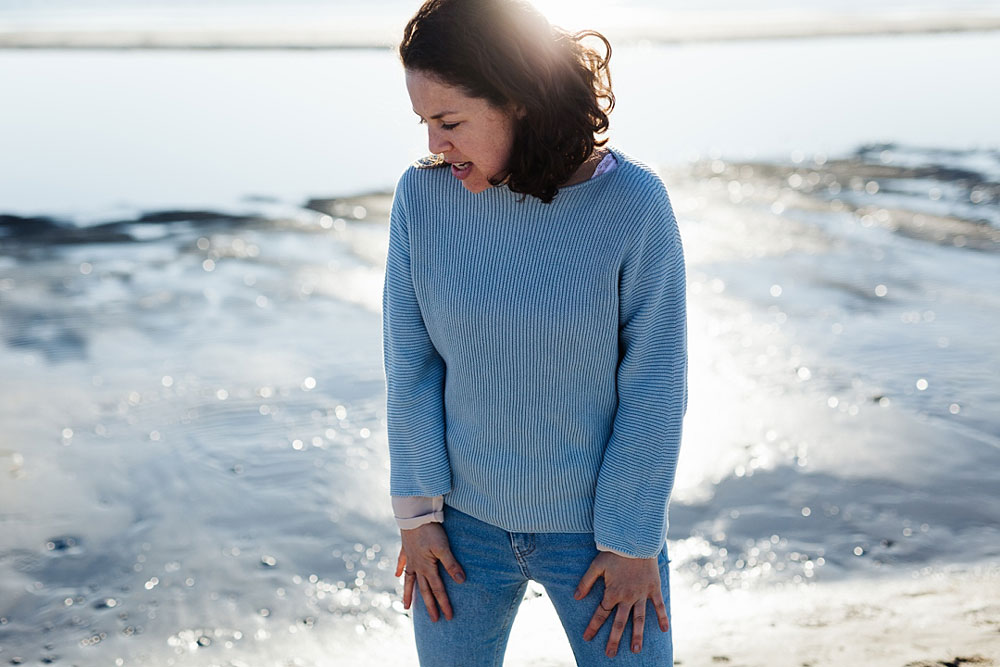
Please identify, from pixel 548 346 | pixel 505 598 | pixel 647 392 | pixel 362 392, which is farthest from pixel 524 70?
pixel 362 392

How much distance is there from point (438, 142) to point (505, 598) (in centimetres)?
90

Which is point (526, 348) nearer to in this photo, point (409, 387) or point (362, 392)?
point (409, 387)

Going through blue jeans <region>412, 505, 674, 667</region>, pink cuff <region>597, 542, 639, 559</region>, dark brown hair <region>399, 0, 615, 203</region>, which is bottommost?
blue jeans <region>412, 505, 674, 667</region>

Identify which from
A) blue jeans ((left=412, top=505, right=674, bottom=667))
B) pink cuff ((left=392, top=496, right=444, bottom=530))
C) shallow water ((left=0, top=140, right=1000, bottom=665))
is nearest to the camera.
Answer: blue jeans ((left=412, top=505, right=674, bottom=667))

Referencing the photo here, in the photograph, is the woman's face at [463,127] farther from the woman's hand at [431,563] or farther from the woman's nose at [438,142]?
the woman's hand at [431,563]

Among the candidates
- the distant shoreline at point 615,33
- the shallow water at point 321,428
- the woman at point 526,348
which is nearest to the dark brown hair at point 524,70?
the woman at point 526,348

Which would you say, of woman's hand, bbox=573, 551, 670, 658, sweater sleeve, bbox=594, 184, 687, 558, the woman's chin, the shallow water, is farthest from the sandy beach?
the woman's chin

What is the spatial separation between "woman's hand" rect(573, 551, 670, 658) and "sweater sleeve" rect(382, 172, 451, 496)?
1.12 ft

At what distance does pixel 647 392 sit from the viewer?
1865 mm

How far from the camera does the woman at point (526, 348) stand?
5.72ft

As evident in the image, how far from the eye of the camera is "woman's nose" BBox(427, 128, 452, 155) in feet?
5.87

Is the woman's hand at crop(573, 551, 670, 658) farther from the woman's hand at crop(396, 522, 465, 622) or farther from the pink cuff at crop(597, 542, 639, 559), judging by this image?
the woman's hand at crop(396, 522, 465, 622)

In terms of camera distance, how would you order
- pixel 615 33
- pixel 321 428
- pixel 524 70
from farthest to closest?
1. pixel 615 33
2. pixel 321 428
3. pixel 524 70

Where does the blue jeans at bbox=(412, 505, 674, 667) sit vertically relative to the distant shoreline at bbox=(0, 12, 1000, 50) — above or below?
above
